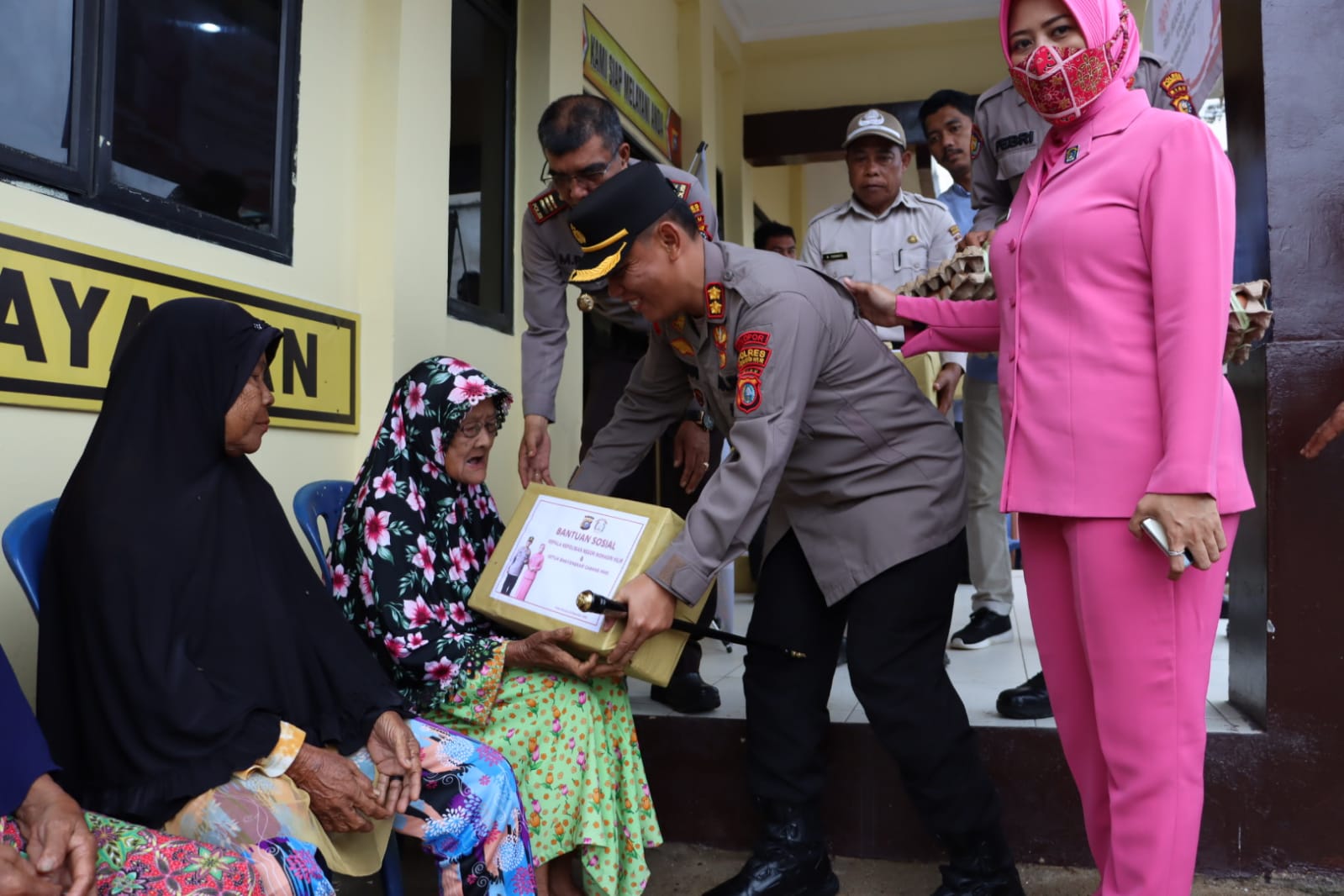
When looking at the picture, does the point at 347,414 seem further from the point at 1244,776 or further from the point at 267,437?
the point at 1244,776

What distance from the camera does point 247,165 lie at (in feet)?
8.79

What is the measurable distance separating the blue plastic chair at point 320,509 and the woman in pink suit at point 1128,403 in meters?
1.48

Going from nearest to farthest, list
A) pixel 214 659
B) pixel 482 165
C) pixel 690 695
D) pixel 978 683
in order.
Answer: pixel 214 659, pixel 690 695, pixel 978 683, pixel 482 165

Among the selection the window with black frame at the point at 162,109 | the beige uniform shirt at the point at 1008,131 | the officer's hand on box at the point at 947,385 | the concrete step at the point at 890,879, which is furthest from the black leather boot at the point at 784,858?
the window with black frame at the point at 162,109

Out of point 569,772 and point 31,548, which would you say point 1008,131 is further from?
point 31,548

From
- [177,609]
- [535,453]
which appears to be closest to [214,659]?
[177,609]

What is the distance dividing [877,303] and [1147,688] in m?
0.94

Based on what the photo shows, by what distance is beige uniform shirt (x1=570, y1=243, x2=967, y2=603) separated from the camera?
1880mm

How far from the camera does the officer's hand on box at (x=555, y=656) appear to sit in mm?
2014

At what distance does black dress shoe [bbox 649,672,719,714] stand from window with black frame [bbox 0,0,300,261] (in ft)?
5.07

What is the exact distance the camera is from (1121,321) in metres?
1.54

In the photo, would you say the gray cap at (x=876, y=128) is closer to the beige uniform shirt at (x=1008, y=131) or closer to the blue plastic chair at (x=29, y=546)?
the beige uniform shirt at (x=1008, y=131)

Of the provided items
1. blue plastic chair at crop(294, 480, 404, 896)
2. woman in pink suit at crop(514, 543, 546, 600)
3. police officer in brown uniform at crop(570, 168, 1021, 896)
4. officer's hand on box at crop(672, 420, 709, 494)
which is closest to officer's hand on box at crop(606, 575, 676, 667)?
police officer in brown uniform at crop(570, 168, 1021, 896)

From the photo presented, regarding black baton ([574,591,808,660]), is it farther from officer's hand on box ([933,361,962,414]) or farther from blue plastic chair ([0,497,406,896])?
officer's hand on box ([933,361,962,414])
